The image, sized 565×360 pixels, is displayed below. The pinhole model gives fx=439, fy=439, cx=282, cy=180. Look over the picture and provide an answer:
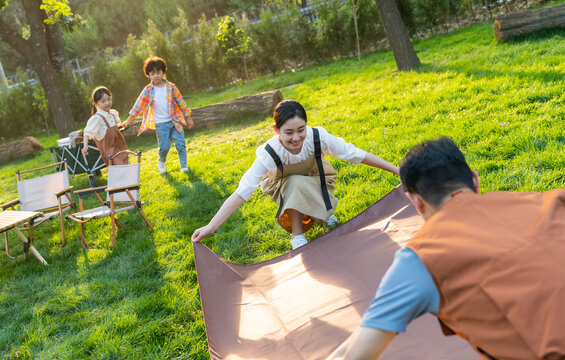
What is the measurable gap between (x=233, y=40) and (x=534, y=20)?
28.8ft

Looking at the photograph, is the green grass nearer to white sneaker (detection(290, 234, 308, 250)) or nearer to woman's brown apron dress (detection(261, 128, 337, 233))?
white sneaker (detection(290, 234, 308, 250))

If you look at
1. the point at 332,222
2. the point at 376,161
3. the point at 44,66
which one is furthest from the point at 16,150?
the point at 376,161

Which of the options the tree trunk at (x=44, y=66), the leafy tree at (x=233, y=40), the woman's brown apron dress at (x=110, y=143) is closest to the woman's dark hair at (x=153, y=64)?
the woman's brown apron dress at (x=110, y=143)

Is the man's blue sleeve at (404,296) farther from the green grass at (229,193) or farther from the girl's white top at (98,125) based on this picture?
the girl's white top at (98,125)

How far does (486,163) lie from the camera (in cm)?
408

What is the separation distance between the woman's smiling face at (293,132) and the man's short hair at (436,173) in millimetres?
1623

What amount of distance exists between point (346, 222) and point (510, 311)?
256 centimetres

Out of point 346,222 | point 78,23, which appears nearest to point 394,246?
point 346,222

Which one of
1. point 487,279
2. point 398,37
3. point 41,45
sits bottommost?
point 487,279

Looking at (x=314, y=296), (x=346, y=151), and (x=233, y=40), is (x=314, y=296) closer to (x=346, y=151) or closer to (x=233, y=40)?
(x=346, y=151)

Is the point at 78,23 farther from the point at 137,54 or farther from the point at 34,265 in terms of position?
the point at 34,265

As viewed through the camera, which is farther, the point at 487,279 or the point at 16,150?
the point at 16,150

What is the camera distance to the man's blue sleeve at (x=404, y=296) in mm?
1233

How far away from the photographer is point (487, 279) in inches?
44.7
